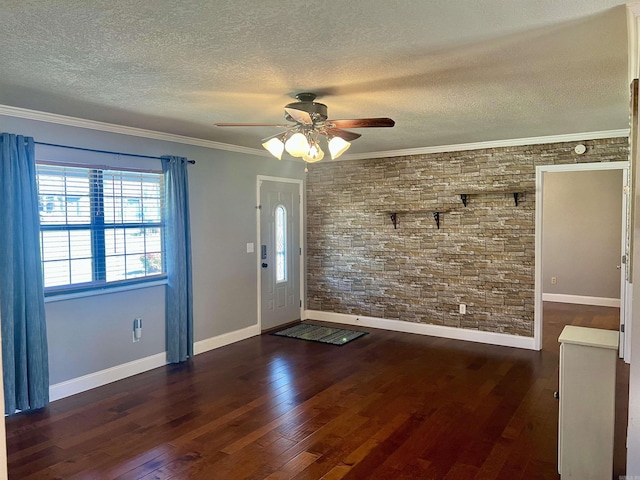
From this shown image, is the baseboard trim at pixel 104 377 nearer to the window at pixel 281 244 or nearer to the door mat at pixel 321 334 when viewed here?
the door mat at pixel 321 334

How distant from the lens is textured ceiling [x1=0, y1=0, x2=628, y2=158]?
6.58 ft

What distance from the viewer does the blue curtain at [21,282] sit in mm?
3584

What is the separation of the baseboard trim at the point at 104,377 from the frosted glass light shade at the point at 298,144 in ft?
9.06

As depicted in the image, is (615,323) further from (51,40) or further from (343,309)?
(51,40)

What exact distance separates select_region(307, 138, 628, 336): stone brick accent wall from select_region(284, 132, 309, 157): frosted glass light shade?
2.97 m

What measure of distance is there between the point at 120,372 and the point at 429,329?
11.8 feet

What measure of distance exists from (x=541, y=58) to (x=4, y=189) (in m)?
3.72

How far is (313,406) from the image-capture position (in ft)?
12.6

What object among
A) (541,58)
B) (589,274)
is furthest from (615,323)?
(541,58)

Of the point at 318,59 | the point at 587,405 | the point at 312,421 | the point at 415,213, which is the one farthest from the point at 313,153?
the point at 415,213

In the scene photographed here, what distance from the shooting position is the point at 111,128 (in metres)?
4.36

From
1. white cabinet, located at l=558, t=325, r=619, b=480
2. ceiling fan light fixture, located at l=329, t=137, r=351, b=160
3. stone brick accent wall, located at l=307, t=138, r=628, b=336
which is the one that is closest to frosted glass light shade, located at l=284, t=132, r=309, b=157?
ceiling fan light fixture, located at l=329, t=137, r=351, b=160

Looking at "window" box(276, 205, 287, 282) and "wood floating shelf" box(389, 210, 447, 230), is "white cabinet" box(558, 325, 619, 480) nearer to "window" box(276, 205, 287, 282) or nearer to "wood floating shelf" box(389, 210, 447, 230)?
"wood floating shelf" box(389, 210, 447, 230)

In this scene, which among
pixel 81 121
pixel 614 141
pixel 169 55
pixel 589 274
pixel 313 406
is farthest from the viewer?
pixel 589 274
